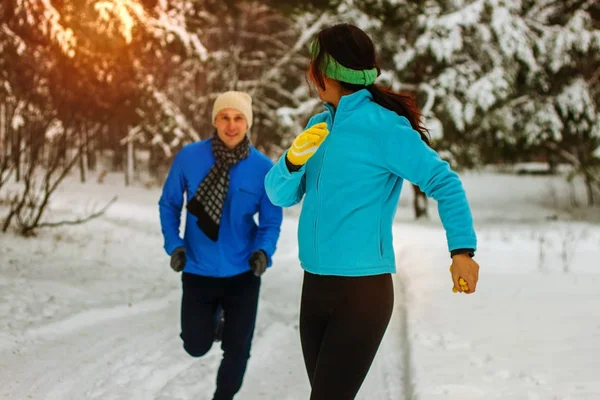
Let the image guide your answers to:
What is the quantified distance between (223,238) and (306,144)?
159cm

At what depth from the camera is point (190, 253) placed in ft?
11.7

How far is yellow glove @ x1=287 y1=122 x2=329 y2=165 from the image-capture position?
206 centimetres

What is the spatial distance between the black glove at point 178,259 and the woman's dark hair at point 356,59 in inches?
64.0

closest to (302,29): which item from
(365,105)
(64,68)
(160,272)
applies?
(64,68)

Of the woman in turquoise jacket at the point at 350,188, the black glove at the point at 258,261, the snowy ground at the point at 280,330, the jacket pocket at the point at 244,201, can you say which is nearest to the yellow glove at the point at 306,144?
the woman in turquoise jacket at the point at 350,188

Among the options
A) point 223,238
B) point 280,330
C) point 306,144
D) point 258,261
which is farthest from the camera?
point 280,330

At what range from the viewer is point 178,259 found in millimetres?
3436

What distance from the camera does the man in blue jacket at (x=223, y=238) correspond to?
3.48 metres

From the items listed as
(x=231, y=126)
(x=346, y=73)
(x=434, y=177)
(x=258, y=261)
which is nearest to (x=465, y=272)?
(x=434, y=177)

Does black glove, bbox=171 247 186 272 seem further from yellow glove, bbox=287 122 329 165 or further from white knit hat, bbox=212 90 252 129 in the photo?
yellow glove, bbox=287 122 329 165

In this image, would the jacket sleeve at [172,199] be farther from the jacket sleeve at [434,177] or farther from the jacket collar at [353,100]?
the jacket sleeve at [434,177]

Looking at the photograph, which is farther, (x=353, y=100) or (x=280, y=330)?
(x=280, y=330)

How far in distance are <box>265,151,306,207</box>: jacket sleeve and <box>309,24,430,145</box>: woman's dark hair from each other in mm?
343

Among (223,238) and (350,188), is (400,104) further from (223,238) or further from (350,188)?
(223,238)
